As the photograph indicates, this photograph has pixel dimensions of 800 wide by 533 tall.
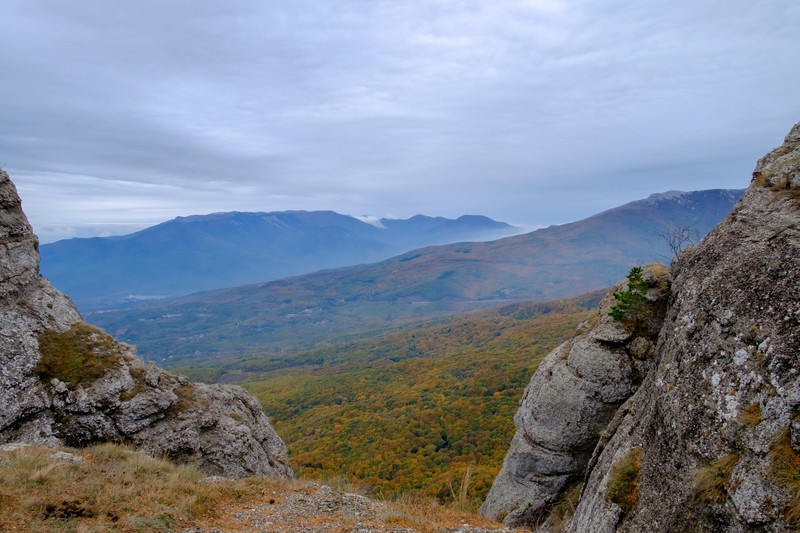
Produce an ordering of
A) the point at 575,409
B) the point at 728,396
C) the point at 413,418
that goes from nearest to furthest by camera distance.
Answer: the point at 728,396 < the point at 575,409 < the point at 413,418

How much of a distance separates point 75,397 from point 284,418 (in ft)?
172

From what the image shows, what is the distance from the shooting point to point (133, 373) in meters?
17.2

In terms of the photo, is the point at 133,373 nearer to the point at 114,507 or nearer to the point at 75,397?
the point at 75,397

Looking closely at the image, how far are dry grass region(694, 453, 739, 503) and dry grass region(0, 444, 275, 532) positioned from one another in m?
10.2

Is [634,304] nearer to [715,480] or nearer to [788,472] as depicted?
[715,480]

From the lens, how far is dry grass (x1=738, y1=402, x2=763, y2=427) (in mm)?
6750

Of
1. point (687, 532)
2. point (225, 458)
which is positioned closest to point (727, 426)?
point (687, 532)

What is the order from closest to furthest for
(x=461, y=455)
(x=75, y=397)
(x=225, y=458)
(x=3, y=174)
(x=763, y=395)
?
(x=763, y=395)
(x=75, y=397)
(x=225, y=458)
(x=3, y=174)
(x=461, y=455)

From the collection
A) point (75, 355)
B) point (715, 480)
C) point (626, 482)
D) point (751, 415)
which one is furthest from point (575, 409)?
point (75, 355)

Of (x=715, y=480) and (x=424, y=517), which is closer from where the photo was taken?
(x=715, y=480)

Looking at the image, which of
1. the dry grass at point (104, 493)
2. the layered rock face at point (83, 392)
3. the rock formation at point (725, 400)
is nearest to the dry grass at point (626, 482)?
the rock formation at point (725, 400)

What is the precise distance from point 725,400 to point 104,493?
12829mm

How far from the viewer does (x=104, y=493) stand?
32.1 feet

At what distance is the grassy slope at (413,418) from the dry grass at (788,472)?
386 inches
